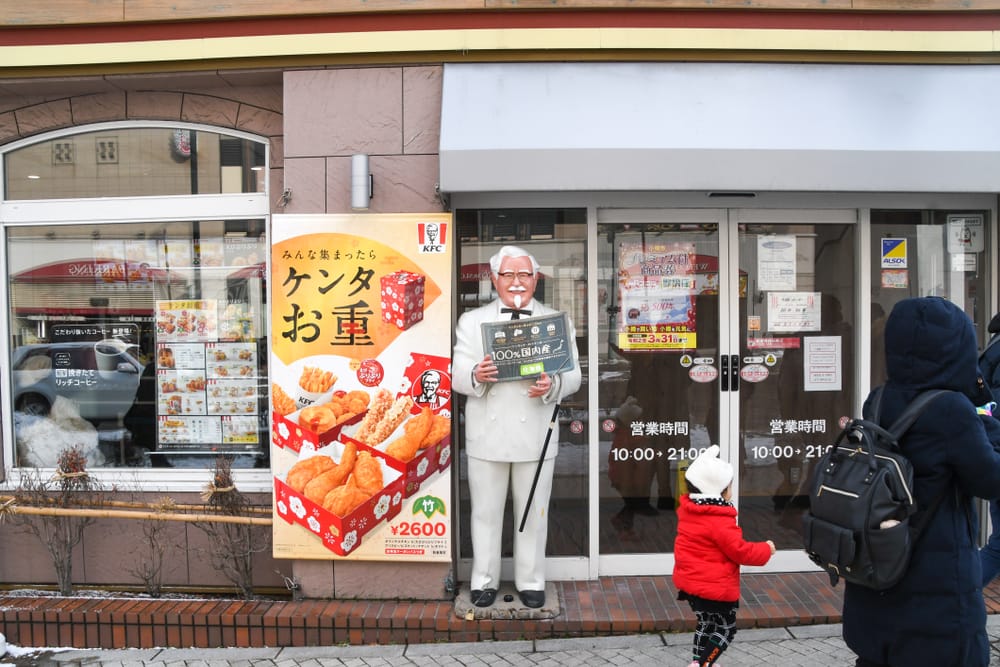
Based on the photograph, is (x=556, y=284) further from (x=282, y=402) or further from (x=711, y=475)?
(x=711, y=475)

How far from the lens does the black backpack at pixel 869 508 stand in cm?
238

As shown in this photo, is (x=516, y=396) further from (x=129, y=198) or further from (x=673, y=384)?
(x=129, y=198)

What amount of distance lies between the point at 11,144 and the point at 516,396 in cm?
391

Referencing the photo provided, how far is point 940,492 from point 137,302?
15.9 feet

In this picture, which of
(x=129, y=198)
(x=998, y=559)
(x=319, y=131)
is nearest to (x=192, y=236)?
(x=129, y=198)

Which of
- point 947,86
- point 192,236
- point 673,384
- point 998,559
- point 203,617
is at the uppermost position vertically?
point 947,86

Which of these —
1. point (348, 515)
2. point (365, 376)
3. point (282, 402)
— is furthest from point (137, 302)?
point (348, 515)

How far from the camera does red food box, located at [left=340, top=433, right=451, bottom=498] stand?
14.2 feet

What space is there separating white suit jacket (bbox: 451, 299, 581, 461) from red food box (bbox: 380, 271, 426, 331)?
0.30m

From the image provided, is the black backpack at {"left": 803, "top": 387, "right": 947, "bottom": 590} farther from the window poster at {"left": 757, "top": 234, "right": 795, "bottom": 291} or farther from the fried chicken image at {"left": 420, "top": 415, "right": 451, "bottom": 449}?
the window poster at {"left": 757, "top": 234, "right": 795, "bottom": 291}

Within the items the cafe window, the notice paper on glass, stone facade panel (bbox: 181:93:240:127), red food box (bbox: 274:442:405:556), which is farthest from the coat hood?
stone facade panel (bbox: 181:93:240:127)

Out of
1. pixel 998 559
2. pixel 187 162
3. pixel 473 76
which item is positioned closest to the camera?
pixel 998 559

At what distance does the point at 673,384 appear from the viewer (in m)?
5.01

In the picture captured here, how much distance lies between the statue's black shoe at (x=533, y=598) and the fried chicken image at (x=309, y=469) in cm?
138
